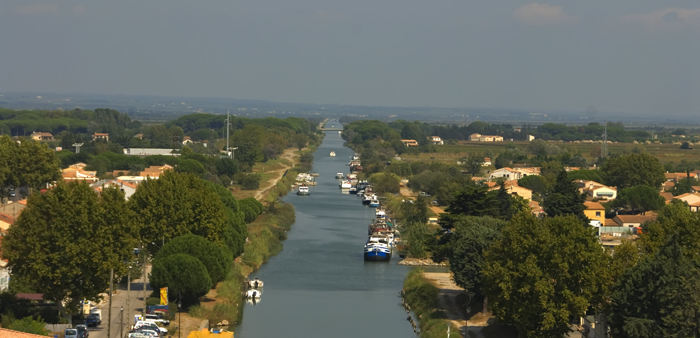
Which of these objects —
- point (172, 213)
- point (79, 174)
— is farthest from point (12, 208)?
point (79, 174)

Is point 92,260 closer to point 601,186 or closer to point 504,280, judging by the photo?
point 504,280

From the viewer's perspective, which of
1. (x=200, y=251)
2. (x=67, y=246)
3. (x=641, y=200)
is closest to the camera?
(x=67, y=246)

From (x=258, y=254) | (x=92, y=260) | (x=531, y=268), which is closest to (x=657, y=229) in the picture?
(x=531, y=268)

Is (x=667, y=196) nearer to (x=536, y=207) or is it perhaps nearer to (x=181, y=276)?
(x=536, y=207)

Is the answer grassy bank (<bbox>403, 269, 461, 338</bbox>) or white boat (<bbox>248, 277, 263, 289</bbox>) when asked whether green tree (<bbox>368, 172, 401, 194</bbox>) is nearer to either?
grassy bank (<bbox>403, 269, 461, 338</bbox>)

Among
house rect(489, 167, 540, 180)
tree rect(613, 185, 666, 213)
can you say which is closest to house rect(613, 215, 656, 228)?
tree rect(613, 185, 666, 213)

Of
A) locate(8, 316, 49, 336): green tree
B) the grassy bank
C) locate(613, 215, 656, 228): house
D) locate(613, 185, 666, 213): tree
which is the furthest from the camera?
locate(613, 185, 666, 213): tree
